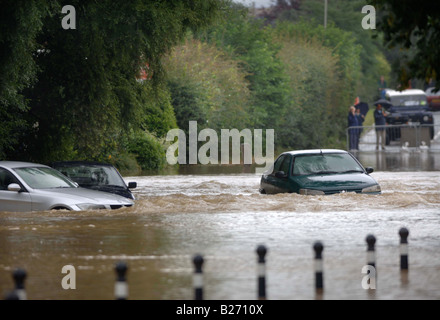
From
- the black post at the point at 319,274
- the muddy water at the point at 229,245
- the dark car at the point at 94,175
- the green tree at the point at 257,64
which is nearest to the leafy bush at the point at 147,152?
the green tree at the point at 257,64

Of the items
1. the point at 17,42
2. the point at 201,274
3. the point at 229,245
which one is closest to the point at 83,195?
the point at 229,245

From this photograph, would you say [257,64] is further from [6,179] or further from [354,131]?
[6,179]

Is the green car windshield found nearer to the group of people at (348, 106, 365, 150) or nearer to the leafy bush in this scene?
the leafy bush

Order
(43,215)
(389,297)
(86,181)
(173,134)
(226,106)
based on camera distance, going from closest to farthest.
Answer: (389,297) < (43,215) < (86,181) < (173,134) < (226,106)

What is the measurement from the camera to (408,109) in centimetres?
5941

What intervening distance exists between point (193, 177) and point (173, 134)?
6589 mm

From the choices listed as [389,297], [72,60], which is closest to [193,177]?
[72,60]

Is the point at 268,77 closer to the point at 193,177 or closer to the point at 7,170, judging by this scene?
the point at 193,177

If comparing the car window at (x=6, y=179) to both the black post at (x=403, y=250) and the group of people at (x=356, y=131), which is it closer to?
the black post at (x=403, y=250)

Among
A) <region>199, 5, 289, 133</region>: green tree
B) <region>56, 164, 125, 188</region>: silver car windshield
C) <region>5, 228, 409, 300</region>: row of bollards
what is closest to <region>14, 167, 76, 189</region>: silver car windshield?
<region>56, 164, 125, 188</region>: silver car windshield

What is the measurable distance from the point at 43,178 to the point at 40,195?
3.94ft

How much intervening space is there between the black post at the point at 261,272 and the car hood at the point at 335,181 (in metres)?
11.4

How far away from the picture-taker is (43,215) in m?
17.8
